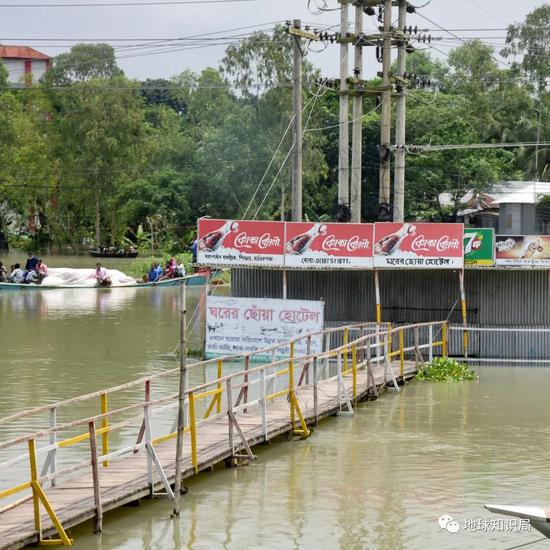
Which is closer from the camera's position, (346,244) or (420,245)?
(420,245)

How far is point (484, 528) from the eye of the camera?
13.6 m

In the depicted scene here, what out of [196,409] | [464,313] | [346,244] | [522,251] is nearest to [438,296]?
[464,313]

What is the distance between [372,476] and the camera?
53.1 ft

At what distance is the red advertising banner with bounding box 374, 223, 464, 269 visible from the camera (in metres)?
26.5

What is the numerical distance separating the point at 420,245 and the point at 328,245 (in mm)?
1986

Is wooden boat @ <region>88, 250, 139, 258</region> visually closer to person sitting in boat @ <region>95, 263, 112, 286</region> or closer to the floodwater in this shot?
person sitting in boat @ <region>95, 263, 112, 286</region>

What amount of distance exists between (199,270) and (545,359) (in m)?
32.6

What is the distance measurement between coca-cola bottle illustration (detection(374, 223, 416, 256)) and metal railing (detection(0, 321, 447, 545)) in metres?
1.61

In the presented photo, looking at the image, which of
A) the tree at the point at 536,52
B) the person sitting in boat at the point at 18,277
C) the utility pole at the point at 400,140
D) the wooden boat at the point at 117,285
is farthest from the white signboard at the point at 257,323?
the tree at the point at 536,52

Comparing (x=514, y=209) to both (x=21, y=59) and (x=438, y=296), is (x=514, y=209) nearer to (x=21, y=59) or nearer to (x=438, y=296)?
(x=438, y=296)

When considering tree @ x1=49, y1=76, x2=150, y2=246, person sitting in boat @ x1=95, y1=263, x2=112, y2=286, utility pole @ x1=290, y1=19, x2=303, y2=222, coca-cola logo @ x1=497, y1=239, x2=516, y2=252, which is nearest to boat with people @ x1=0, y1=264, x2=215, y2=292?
person sitting in boat @ x1=95, y1=263, x2=112, y2=286

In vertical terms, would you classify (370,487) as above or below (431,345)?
below

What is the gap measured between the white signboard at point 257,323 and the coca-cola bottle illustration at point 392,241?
1.79 metres

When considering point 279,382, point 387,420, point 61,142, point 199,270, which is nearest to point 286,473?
point 387,420
